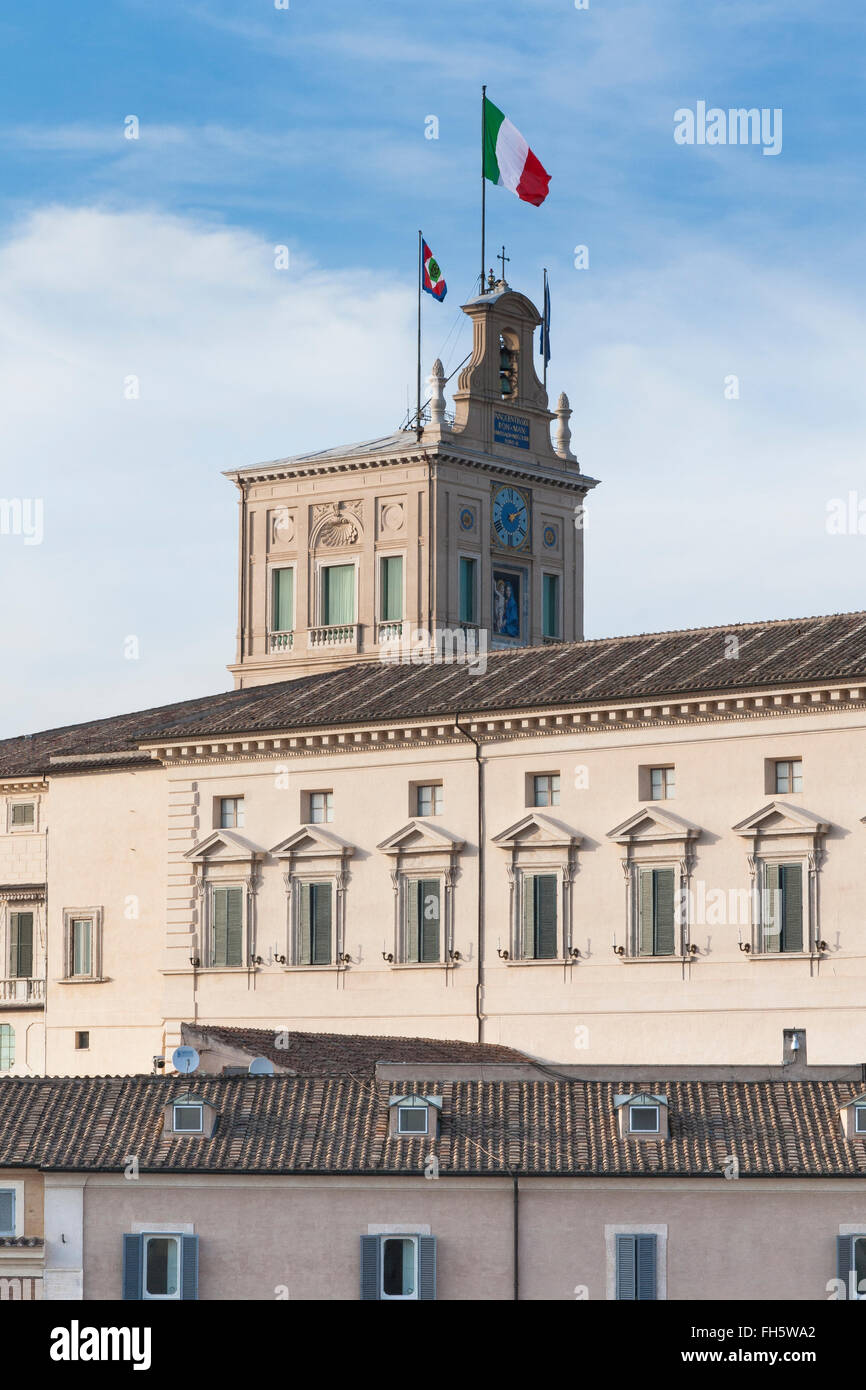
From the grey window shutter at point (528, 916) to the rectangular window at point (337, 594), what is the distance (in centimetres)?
2854

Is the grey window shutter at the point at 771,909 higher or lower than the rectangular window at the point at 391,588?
lower

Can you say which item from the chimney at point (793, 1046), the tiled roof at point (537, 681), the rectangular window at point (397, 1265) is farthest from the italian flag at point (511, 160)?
the rectangular window at point (397, 1265)

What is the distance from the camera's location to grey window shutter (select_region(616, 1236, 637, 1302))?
40625 mm

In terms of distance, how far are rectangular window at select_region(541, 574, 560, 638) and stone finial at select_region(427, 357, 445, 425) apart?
6.40m

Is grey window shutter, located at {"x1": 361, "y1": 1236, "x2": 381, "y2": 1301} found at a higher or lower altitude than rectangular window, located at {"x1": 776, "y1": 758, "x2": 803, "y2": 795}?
lower

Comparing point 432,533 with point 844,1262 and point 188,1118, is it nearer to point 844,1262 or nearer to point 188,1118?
point 188,1118

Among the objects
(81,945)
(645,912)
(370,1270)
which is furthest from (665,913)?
(81,945)

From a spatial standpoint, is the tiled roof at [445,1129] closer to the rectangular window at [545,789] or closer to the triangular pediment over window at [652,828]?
the triangular pediment over window at [652,828]

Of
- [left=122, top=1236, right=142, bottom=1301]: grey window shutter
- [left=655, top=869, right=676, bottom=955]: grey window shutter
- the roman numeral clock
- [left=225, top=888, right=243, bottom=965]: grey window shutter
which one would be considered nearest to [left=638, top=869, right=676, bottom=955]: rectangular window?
[left=655, top=869, right=676, bottom=955]: grey window shutter

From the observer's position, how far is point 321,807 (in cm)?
6094

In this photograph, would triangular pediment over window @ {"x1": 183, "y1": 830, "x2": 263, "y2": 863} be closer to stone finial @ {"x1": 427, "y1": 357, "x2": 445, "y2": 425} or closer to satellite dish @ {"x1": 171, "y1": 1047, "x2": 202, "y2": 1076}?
satellite dish @ {"x1": 171, "y1": 1047, "x2": 202, "y2": 1076}

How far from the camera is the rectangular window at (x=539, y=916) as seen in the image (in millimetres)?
56656

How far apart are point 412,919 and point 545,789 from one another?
166 inches

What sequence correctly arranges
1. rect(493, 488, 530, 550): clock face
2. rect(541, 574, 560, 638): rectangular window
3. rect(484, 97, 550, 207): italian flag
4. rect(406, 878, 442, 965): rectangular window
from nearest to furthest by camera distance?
rect(406, 878, 442, 965): rectangular window < rect(484, 97, 550, 207): italian flag < rect(493, 488, 530, 550): clock face < rect(541, 574, 560, 638): rectangular window
